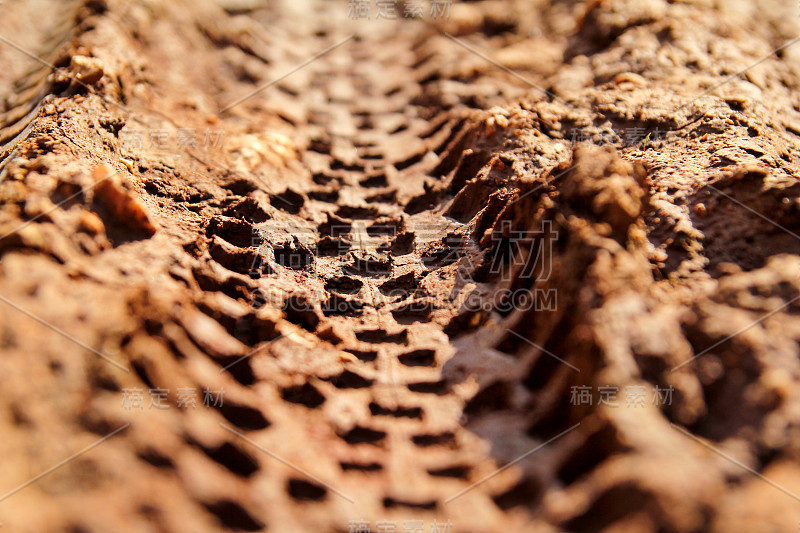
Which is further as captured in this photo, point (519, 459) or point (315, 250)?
point (315, 250)

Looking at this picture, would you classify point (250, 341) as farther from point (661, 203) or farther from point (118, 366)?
point (661, 203)

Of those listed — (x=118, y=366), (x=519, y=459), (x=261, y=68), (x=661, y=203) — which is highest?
(x=261, y=68)

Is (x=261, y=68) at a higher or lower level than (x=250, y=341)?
higher

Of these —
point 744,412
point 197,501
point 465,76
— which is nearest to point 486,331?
point 744,412

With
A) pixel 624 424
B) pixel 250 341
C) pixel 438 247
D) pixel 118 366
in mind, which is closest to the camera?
pixel 624 424

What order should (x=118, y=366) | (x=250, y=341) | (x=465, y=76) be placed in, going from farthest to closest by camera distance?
(x=465, y=76) < (x=250, y=341) < (x=118, y=366)

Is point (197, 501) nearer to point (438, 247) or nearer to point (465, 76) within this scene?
point (438, 247)

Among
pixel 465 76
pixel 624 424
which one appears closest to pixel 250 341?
pixel 624 424
